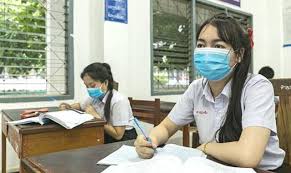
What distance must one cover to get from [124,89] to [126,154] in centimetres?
208

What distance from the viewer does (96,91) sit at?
6.95ft

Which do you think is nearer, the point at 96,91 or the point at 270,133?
the point at 270,133

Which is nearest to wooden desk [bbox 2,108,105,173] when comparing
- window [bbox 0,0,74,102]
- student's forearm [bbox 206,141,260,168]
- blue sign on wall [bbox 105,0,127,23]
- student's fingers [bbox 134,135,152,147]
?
student's fingers [bbox 134,135,152,147]

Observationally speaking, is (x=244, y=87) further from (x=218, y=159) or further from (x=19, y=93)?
(x=19, y=93)

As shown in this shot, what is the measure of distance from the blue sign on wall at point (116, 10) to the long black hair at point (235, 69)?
1.85m

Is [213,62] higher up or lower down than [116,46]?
lower down

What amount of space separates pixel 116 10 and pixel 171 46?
3.20ft

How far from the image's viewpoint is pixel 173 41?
3723 millimetres

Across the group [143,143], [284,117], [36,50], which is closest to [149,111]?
[284,117]

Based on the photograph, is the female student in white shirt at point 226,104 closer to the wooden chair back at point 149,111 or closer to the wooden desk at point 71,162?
the wooden desk at point 71,162

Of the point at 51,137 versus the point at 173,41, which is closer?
the point at 51,137

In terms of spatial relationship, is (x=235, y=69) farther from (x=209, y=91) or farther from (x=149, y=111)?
(x=149, y=111)

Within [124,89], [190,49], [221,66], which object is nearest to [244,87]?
[221,66]

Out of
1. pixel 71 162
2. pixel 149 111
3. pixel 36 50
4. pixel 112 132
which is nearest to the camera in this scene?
pixel 71 162
